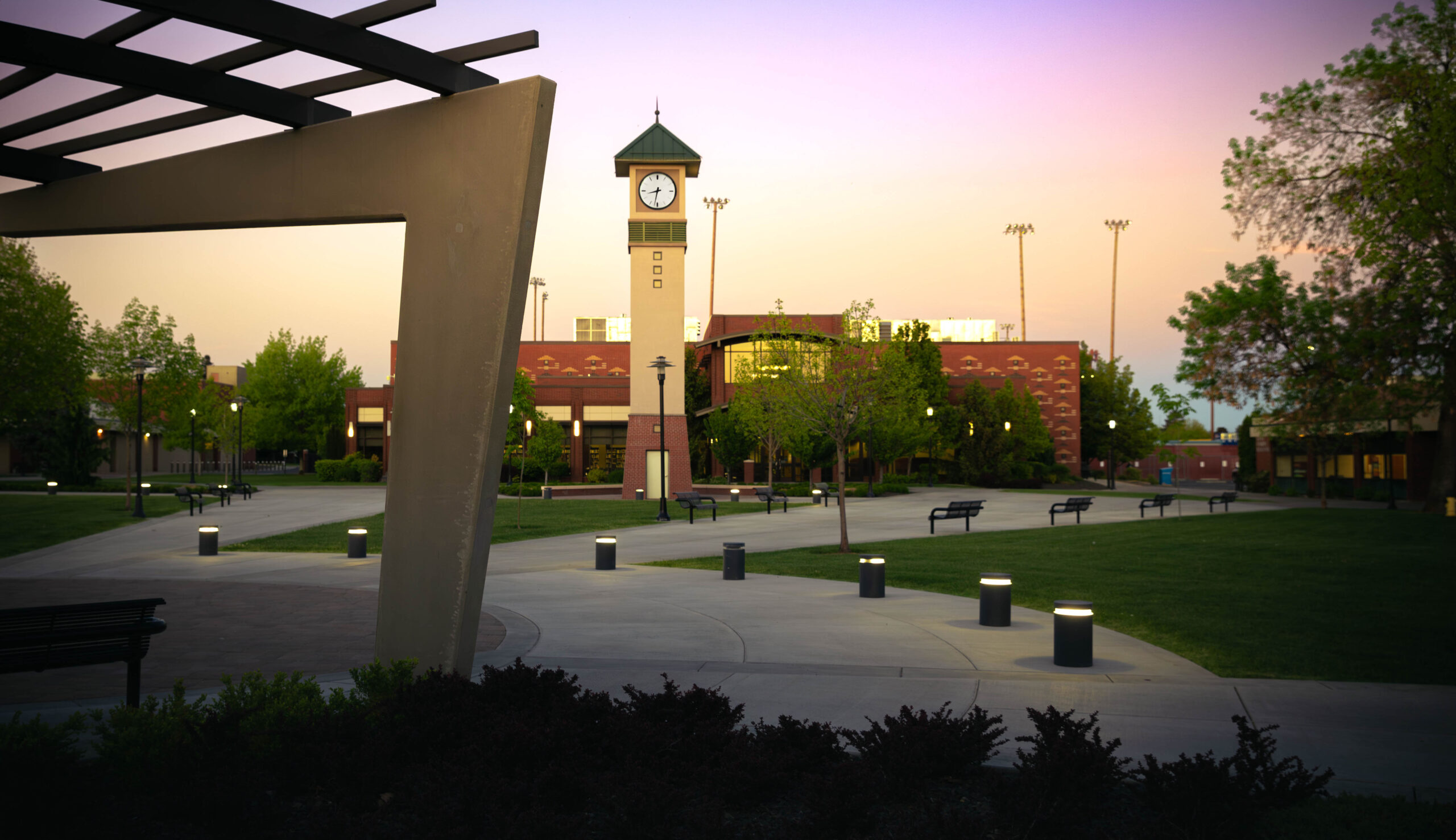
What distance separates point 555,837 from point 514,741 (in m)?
1.01

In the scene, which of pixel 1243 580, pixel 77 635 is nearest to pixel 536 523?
pixel 1243 580

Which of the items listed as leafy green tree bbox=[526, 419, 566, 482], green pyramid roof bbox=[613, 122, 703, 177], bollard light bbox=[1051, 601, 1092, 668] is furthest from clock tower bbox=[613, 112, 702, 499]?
bollard light bbox=[1051, 601, 1092, 668]

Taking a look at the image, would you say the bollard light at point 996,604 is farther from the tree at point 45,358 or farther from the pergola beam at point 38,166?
the tree at point 45,358

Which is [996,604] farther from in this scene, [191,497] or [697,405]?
[697,405]

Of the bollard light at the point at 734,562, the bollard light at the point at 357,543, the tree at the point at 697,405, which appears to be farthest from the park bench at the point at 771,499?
the tree at the point at 697,405

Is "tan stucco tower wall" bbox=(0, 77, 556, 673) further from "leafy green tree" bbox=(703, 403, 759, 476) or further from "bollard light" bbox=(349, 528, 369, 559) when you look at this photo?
"leafy green tree" bbox=(703, 403, 759, 476)

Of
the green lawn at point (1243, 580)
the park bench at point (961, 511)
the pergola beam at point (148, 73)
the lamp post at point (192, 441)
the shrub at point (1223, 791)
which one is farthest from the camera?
the lamp post at point (192, 441)

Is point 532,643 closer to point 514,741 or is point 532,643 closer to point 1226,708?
point 514,741

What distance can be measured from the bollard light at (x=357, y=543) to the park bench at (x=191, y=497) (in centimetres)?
1662

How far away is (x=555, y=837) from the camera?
3951 mm

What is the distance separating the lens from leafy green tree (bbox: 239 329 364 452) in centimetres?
A: 8006

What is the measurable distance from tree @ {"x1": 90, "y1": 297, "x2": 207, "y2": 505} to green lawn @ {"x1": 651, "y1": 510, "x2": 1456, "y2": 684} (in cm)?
4904

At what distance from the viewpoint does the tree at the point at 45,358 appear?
35250 mm

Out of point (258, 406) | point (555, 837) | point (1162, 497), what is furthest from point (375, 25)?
point (258, 406)
